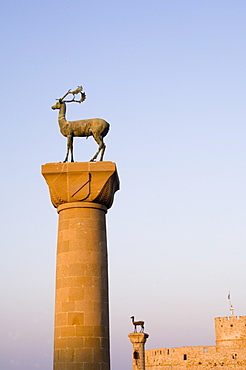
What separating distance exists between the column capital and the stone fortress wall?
43683mm

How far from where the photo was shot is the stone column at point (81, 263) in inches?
A: 467

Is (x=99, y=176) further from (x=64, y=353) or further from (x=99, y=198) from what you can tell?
(x=64, y=353)

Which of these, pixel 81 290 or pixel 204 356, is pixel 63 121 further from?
pixel 204 356

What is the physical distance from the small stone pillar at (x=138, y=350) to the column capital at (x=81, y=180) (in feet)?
67.6

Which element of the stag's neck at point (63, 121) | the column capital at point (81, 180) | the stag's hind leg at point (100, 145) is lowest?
the column capital at point (81, 180)

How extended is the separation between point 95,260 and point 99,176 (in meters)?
1.91

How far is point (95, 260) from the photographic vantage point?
12430 millimetres

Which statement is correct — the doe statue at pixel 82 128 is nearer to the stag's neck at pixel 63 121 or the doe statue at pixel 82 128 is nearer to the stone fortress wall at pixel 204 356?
the stag's neck at pixel 63 121

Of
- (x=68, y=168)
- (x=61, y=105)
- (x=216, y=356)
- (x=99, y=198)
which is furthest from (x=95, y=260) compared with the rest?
(x=216, y=356)

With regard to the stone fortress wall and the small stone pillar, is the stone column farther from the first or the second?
the stone fortress wall

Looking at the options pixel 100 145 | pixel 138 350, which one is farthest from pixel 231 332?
pixel 100 145

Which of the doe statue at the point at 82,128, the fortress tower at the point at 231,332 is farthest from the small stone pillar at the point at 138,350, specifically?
the fortress tower at the point at 231,332

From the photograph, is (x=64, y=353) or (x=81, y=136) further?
(x=81, y=136)

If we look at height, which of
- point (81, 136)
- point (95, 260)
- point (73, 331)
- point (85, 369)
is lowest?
point (85, 369)
